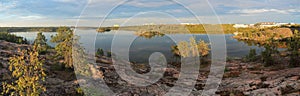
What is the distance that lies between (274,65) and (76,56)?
201ft

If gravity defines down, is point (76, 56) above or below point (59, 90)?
above

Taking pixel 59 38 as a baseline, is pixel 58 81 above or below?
below

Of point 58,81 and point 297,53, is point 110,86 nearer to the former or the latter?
point 58,81

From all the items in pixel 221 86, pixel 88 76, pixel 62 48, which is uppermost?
pixel 62 48

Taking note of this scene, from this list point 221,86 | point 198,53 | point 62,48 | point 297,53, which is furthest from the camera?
point 198,53

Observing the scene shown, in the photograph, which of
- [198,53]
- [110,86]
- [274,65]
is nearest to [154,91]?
[110,86]

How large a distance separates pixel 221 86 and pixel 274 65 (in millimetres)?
34877

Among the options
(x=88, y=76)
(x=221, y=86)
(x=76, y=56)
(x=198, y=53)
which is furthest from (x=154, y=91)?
(x=198, y=53)

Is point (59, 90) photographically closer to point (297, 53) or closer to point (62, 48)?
point (62, 48)

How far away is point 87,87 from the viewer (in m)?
37.7

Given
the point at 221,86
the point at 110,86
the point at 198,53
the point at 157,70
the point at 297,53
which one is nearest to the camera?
the point at 110,86

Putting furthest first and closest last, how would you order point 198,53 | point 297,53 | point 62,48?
point 198,53 < point 297,53 < point 62,48

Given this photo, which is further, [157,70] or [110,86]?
[157,70]

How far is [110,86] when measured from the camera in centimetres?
4188
